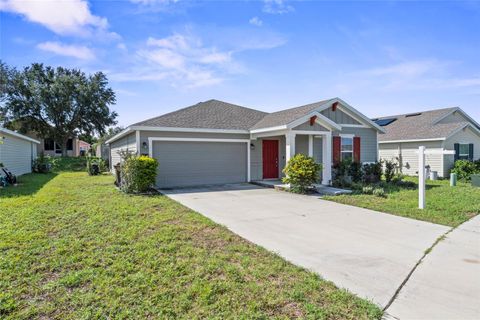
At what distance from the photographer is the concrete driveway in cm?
378

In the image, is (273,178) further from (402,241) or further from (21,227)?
(21,227)

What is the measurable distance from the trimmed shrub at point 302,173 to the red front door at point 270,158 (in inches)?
132

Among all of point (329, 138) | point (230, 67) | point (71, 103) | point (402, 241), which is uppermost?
point (71, 103)

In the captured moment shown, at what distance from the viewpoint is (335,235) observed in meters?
A: 5.51

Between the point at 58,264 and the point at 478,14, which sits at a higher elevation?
the point at 478,14

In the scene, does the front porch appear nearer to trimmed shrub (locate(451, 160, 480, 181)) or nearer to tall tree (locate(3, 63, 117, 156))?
trimmed shrub (locate(451, 160, 480, 181))

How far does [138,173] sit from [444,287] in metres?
9.02

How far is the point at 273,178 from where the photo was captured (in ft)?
47.1

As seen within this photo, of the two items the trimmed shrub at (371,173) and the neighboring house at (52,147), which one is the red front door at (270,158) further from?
the neighboring house at (52,147)

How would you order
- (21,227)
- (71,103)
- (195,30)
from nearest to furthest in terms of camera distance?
(21,227), (195,30), (71,103)

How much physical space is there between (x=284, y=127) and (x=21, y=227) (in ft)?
28.6

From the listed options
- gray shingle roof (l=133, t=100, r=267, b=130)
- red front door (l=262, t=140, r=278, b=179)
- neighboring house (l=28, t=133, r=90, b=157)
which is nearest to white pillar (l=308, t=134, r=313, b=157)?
red front door (l=262, t=140, r=278, b=179)

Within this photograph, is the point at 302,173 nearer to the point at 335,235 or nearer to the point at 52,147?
the point at 335,235

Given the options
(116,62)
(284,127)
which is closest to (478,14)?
(284,127)
